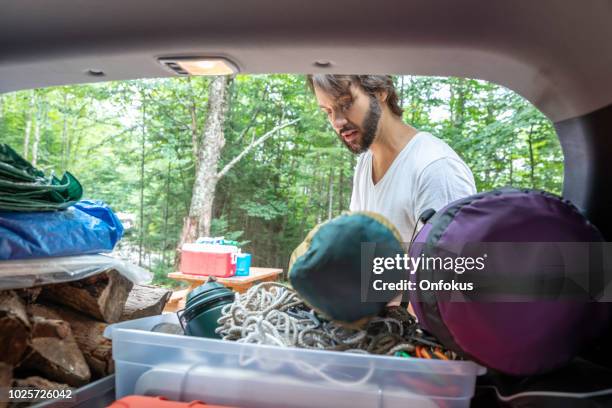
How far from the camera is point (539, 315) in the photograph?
50cm

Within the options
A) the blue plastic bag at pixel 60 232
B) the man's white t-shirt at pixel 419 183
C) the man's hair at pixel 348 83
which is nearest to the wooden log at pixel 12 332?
the blue plastic bag at pixel 60 232

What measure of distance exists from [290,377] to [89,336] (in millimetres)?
571

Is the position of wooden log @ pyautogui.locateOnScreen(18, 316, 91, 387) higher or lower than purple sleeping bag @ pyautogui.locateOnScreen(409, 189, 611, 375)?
lower

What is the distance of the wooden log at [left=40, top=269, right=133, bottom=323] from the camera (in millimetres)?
919

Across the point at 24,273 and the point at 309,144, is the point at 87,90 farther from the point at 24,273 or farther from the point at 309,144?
the point at 24,273

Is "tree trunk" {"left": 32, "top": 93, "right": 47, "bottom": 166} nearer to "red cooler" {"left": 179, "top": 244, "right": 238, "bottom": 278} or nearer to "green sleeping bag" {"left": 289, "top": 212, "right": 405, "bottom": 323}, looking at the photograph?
"red cooler" {"left": 179, "top": 244, "right": 238, "bottom": 278}

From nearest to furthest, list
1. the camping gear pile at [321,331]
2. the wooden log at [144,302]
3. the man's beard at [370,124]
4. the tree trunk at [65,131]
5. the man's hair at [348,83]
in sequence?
the camping gear pile at [321,331]
the wooden log at [144,302]
the man's hair at [348,83]
the man's beard at [370,124]
the tree trunk at [65,131]

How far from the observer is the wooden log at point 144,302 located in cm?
104

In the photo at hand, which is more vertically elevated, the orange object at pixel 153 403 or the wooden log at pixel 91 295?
the wooden log at pixel 91 295

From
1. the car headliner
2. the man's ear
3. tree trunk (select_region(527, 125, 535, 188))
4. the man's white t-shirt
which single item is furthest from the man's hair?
tree trunk (select_region(527, 125, 535, 188))

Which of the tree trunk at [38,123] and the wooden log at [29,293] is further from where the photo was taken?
the tree trunk at [38,123]

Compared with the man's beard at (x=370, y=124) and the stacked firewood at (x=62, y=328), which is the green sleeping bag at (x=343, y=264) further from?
the man's beard at (x=370, y=124)

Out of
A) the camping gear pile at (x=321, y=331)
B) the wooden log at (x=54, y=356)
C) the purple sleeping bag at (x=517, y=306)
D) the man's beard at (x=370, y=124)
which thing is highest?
the man's beard at (x=370, y=124)

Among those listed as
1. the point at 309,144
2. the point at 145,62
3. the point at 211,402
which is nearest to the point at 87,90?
the point at 309,144
